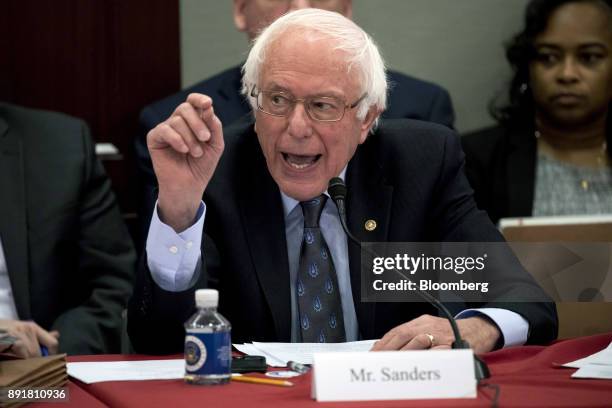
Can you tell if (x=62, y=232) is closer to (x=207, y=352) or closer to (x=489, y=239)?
(x=489, y=239)

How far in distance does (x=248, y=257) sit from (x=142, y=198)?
1.30m

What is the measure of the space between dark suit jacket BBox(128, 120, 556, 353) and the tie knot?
64 mm

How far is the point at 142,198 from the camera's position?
3719 mm

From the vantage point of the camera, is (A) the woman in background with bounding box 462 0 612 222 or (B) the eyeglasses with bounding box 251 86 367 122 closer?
(B) the eyeglasses with bounding box 251 86 367 122

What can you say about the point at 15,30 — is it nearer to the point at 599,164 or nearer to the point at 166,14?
the point at 166,14

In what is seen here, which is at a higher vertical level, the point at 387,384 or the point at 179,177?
the point at 179,177

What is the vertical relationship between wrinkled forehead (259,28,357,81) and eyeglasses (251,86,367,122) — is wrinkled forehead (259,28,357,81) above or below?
above

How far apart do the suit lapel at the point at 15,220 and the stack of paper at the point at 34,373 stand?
53.0 inches

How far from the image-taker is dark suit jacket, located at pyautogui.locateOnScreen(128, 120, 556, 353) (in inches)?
97.3

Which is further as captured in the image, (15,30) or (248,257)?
(15,30)

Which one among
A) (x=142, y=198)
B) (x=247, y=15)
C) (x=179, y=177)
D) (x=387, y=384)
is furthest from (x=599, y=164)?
(x=387, y=384)

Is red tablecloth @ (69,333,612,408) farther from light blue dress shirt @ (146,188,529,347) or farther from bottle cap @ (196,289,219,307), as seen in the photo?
light blue dress shirt @ (146,188,529,347)

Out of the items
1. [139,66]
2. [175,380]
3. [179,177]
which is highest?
[139,66]

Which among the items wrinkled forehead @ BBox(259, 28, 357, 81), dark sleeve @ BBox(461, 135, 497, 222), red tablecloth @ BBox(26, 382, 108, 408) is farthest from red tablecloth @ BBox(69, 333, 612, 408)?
dark sleeve @ BBox(461, 135, 497, 222)
